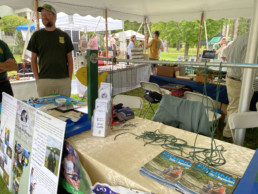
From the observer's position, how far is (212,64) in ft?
2.58

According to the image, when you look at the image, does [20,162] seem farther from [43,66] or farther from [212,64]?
[212,64]

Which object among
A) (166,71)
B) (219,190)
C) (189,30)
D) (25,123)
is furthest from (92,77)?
(189,30)

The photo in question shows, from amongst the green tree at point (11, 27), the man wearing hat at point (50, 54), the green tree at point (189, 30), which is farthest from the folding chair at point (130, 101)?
the green tree at point (189, 30)

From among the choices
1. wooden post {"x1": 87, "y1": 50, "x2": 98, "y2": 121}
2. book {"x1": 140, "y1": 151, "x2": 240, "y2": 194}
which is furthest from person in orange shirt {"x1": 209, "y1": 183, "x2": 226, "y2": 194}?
wooden post {"x1": 87, "y1": 50, "x2": 98, "y2": 121}

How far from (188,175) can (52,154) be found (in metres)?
0.70

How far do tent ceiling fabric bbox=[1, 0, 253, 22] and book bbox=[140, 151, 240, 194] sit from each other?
3.79m

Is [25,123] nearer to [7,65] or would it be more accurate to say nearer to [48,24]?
[7,65]

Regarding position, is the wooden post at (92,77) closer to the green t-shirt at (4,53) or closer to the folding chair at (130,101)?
the folding chair at (130,101)

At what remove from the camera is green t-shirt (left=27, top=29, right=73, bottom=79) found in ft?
6.44

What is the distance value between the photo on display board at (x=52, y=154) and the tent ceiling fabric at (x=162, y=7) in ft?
11.0

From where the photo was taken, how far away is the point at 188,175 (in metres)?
0.76

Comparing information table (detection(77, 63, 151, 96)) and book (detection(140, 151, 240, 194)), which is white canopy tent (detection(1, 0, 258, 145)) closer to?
information table (detection(77, 63, 151, 96))

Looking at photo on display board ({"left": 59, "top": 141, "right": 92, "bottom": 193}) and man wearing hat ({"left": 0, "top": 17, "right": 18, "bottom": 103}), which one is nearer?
photo on display board ({"left": 59, "top": 141, "right": 92, "bottom": 193})

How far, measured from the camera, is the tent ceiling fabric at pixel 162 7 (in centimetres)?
389
